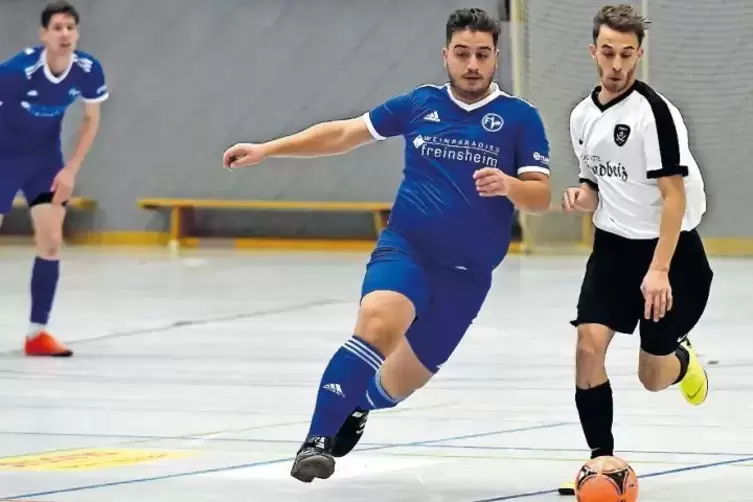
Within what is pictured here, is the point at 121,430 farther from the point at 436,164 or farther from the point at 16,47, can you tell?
the point at 16,47

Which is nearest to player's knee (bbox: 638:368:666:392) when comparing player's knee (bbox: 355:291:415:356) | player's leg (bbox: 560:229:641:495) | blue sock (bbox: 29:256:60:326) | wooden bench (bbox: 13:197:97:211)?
player's leg (bbox: 560:229:641:495)

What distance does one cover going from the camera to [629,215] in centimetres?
505

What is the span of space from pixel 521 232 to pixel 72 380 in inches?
394

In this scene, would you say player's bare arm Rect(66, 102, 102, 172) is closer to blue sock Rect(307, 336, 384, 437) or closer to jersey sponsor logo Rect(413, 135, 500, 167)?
jersey sponsor logo Rect(413, 135, 500, 167)

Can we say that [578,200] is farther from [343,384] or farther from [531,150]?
[343,384]

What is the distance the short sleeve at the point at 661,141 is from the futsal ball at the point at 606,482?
0.93 meters

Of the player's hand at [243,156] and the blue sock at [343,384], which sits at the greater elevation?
the player's hand at [243,156]

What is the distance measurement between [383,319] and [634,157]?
98cm

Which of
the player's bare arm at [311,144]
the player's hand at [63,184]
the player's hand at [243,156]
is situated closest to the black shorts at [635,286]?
the player's bare arm at [311,144]

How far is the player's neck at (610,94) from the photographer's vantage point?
5.02 metres

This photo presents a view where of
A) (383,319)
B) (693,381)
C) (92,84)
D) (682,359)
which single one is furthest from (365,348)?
(92,84)

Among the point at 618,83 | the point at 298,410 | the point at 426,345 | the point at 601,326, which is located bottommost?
the point at 298,410

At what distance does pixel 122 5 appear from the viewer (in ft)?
62.2

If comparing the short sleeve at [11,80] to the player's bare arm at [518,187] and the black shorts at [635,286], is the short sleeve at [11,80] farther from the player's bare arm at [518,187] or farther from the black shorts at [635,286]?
the black shorts at [635,286]
